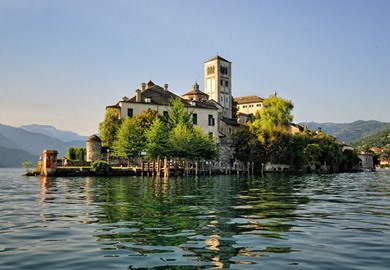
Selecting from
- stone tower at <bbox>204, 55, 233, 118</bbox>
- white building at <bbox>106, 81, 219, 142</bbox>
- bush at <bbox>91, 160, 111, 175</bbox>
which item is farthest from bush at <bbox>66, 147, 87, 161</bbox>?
stone tower at <bbox>204, 55, 233, 118</bbox>

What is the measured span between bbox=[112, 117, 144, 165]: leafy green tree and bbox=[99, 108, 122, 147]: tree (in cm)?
496

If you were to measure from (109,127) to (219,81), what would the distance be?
54.8 m

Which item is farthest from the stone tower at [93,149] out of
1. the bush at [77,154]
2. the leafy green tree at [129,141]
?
the bush at [77,154]

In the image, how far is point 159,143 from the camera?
6300 centimetres

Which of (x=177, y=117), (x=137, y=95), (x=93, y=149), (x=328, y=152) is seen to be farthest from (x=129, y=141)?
(x=328, y=152)

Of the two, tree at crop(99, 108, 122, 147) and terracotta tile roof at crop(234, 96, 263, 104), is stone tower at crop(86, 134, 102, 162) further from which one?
terracotta tile roof at crop(234, 96, 263, 104)

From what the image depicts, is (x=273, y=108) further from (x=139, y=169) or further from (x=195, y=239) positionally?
(x=195, y=239)

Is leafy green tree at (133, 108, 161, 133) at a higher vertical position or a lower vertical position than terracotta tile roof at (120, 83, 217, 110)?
lower

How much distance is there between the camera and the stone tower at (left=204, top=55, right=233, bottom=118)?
387ft

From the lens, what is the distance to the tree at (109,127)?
70.9 metres

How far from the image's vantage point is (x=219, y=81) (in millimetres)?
119312

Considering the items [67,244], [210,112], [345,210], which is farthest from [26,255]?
[210,112]

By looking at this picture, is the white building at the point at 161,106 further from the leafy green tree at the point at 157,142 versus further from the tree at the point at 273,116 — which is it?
the leafy green tree at the point at 157,142

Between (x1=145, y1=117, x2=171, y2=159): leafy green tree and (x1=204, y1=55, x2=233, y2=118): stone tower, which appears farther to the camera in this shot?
(x1=204, y1=55, x2=233, y2=118): stone tower
